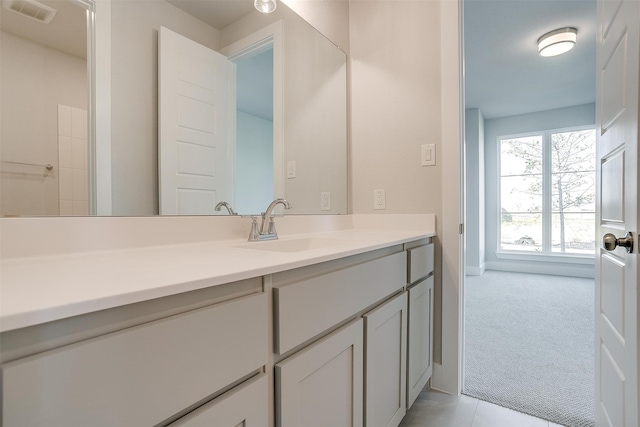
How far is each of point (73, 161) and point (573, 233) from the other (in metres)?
5.78

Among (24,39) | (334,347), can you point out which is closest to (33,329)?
(334,347)

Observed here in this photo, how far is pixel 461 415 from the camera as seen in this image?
149cm

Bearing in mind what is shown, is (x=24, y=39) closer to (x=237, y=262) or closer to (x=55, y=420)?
(x=237, y=262)

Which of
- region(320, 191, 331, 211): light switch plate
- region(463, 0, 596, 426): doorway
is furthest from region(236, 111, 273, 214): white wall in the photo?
region(463, 0, 596, 426): doorway

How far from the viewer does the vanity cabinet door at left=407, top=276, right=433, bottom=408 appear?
1.35m

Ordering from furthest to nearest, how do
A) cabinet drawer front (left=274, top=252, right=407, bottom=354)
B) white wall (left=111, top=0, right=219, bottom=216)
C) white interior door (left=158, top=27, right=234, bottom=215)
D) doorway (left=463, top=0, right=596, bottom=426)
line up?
doorway (left=463, top=0, right=596, bottom=426)
white interior door (left=158, top=27, right=234, bottom=215)
white wall (left=111, top=0, right=219, bottom=216)
cabinet drawer front (left=274, top=252, right=407, bottom=354)

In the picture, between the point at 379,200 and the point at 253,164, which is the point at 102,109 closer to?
the point at 253,164

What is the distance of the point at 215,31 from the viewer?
122cm

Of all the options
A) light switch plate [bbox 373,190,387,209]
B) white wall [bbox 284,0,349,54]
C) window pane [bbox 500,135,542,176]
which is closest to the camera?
white wall [bbox 284,0,349,54]

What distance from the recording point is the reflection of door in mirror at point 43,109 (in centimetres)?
75

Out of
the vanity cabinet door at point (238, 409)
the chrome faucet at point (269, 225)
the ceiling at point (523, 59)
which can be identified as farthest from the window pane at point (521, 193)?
the vanity cabinet door at point (238, 409)

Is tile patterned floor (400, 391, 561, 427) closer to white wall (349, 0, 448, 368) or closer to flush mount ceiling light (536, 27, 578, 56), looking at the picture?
white wall (349, 0, 448, 368)

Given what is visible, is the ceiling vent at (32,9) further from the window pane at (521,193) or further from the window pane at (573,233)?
the window pane at (573,233)

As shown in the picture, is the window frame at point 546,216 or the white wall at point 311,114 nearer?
the white wall at point 311,114
